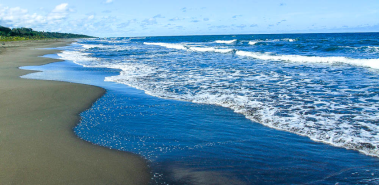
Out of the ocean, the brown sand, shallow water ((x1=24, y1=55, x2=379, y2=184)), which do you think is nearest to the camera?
the brown sand

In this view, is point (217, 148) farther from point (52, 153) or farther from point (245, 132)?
point (52, 153)

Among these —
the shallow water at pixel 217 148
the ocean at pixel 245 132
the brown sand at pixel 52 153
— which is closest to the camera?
the brown sand at pixel 52 153

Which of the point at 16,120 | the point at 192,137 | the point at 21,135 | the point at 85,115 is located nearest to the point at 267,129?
the point at 192,137

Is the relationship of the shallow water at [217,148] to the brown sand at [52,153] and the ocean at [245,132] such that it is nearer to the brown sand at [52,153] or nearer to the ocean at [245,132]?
the ocean at [245,132]

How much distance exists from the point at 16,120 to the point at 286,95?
736 centimetres

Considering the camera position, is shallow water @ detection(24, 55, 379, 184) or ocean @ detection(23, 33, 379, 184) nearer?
shallow water @ detection(24, 55, 379, 184)

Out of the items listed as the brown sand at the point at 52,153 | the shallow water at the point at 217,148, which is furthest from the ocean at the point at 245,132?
the brown sand at the point at 52,153

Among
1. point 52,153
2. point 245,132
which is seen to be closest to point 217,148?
point 245,132

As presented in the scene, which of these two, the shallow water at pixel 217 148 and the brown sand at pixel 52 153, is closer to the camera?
the brown sand at pixel 52 153

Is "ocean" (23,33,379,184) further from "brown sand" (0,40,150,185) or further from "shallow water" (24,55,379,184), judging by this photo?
"brown sand" (0,40,150,185)

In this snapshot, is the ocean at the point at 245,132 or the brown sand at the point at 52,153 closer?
the brown sand at the point at 52,153

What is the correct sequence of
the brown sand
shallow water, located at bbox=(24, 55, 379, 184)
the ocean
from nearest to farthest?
1. the brown sand
2. shallow water, located at bbox=(24, 55, 379, 184)
3. the ocean

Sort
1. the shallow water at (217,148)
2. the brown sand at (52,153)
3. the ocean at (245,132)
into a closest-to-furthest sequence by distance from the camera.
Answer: the brown sand at (52,153), the shallow water at (217,148), the ocean at (245,132)

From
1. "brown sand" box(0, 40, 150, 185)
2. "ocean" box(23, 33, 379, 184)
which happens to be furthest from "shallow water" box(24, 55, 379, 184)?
"brown sand" box(0, 40, 150, 185)
